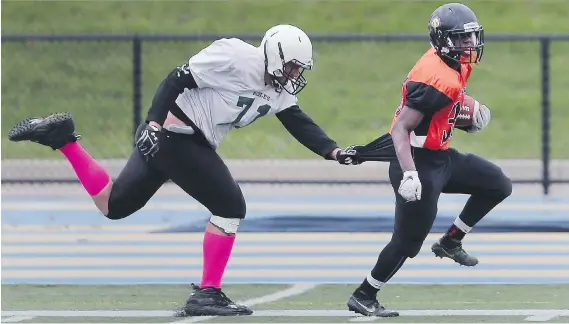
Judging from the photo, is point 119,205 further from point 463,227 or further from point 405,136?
point 463,227

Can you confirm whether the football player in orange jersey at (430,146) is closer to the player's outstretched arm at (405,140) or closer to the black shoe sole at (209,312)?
the player's outstretched arm at (405,140)

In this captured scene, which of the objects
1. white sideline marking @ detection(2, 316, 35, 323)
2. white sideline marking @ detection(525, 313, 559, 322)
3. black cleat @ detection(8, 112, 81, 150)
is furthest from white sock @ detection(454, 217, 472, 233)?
white sideline marking @ detection(2, 316, 35, 323)

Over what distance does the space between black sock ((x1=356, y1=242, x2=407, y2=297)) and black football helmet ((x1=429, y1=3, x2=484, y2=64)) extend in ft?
3.31

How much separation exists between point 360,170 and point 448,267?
13.9 ft

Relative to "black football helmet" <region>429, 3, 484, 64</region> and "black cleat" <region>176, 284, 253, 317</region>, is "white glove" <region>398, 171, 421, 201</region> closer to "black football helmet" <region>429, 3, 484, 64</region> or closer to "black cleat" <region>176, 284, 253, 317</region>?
"black football helmet" <region>429, 3, 484, 64</region>

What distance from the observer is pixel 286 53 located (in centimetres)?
748

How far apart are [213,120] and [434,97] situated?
118 cm

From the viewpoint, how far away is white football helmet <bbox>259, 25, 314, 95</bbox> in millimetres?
7484

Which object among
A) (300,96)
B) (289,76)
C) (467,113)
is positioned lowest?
(300,96)

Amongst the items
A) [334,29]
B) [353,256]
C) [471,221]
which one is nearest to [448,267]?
[353,256]

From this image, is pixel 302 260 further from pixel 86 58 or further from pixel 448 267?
pixel 86 58

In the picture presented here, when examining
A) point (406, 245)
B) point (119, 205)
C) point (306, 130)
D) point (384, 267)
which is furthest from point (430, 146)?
point (119, 205)

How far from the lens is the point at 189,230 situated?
10.8 m

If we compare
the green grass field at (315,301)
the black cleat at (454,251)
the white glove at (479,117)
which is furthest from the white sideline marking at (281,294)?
the white glove at (479,117)
